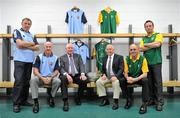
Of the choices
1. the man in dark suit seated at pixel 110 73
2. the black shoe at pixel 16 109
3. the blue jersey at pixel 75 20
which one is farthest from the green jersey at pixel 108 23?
the black shoe at pixel 16 109

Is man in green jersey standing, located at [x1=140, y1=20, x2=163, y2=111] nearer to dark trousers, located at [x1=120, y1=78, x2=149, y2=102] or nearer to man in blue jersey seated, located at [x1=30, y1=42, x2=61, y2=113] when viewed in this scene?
dark trousers, located at [x1=120, y1=78, x2=149, y2=102]

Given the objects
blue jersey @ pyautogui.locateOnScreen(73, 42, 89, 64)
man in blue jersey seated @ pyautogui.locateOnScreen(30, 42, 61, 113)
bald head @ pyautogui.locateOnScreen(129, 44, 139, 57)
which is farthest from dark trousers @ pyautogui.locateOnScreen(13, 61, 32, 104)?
bald head @ pyautogui.locateOnScreen(129, 44, 139, 57)

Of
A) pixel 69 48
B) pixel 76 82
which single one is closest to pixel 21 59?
pixel 69 48

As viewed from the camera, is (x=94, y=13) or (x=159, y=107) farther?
(x=94, y=13)

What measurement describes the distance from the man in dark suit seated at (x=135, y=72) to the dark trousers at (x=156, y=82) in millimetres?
153

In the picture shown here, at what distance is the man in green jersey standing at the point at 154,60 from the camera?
444 cm

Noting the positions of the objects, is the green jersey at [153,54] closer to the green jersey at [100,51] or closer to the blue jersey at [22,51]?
the green jersey at [100,51]

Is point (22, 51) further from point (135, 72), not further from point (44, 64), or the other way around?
point (135, 72)

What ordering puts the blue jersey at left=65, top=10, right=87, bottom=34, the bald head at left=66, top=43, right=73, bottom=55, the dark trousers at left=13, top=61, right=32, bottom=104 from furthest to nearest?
the blue jersey at left=65, top=10, right=87, bottom=34 → the bald head at left=66, top=43, right=73, bottom=55 → the dark trousers at left=13, top=61, right=32, bottom=104

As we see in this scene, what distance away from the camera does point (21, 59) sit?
14.3ft

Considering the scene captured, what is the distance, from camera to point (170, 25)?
6168 mm

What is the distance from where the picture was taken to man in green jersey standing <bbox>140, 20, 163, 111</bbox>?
4.44 m

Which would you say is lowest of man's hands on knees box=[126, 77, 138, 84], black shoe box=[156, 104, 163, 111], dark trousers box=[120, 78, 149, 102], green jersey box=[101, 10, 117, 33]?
black shoe box=[156, 104, 163, 111]

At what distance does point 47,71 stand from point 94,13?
2243mm
